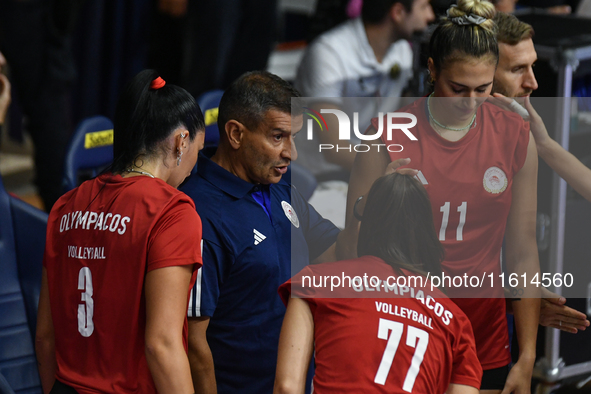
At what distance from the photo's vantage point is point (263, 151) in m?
1.81

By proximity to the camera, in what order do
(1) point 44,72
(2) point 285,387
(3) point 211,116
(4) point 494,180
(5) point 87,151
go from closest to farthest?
(2) point 285,387
(4) point 494,180
(5) point 87,151
(3) point 211,116
(1) point 44,72

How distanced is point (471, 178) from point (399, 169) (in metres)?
0.20

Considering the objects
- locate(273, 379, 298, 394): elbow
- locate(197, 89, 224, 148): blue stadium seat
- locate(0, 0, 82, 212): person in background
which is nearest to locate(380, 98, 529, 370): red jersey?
locate(273, 379, 298, 394): elbow

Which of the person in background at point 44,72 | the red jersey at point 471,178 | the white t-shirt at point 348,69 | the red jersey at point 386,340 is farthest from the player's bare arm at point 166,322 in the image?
the person in background at point 44,72

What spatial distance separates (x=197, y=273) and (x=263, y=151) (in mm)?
367

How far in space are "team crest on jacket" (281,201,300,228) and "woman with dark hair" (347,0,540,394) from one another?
18cm

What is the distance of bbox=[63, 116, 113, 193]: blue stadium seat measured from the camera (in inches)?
104

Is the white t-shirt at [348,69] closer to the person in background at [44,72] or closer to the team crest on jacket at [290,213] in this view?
the person in background at [44,72]

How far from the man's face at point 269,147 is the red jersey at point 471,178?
0.23m

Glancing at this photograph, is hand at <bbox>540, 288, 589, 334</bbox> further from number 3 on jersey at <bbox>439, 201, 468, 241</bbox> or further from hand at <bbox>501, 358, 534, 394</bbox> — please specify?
number 3 on jersey at <bbox>439, 201, 468, 241</bbox>

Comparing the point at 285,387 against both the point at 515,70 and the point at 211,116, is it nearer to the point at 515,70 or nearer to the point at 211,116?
the point at 515,70

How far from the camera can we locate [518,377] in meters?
1.84

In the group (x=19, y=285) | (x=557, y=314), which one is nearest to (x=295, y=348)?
(x=557, y=314)

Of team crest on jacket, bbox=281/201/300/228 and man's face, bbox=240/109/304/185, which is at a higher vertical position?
man's face, bbox=240/109/304/185
